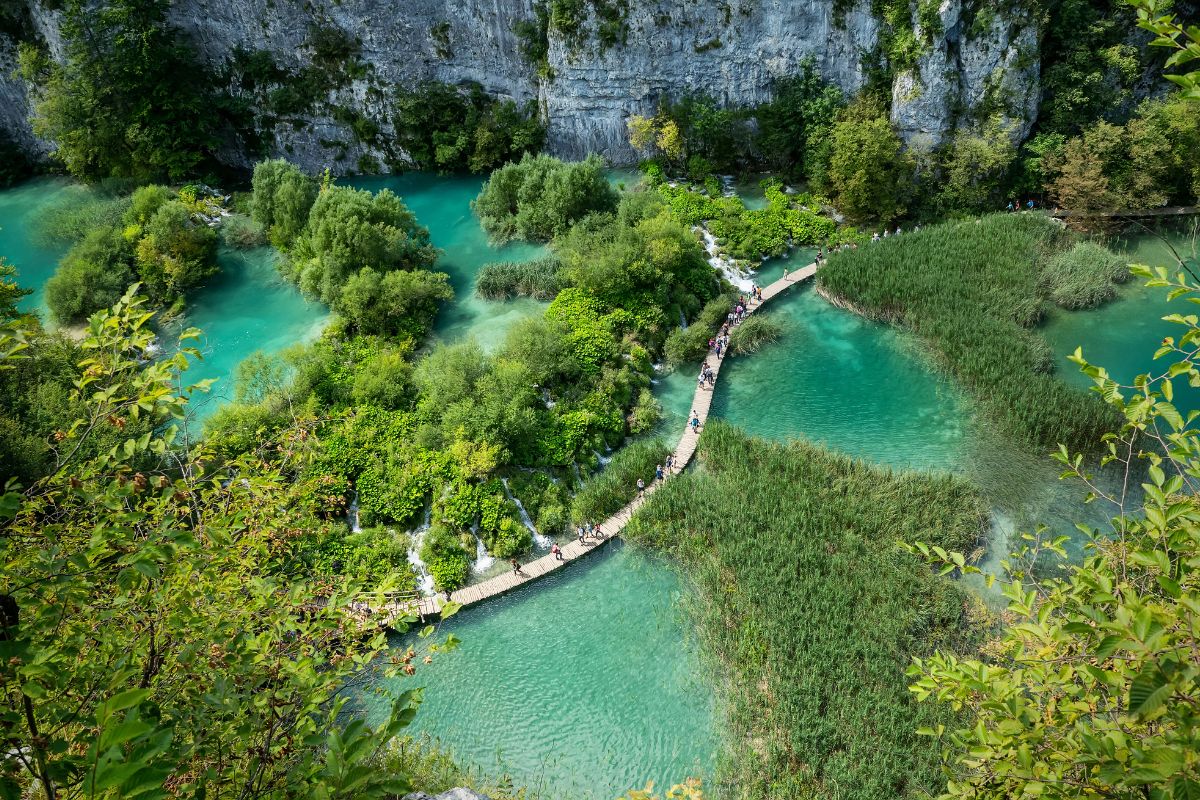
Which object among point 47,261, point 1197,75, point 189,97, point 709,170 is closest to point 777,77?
point 709,170

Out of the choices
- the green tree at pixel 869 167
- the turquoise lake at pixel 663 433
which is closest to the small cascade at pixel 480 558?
the turquoise lake at pixel 663 433

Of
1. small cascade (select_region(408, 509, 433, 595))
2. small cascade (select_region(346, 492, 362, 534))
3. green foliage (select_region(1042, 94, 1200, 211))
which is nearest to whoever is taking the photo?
small cascade (select_region(408, 509, 433, 595))

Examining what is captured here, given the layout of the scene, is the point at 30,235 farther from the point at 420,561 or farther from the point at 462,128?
the point at 420,561

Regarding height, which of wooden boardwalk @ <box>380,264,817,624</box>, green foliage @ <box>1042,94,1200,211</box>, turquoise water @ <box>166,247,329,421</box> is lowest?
wooden boardwalk @ <box>380,264,817,624</box>

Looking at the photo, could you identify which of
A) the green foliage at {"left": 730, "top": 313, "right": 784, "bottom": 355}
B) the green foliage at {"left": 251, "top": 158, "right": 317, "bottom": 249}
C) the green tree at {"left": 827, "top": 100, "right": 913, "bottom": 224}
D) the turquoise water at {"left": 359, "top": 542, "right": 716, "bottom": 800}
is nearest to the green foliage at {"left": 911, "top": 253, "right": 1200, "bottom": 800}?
the turquoise water at {"left": 359, "top": 542, "right": 716, "bottom": 800}

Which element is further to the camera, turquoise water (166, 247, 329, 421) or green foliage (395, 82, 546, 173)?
green foliage (395, 82, 546, 173)

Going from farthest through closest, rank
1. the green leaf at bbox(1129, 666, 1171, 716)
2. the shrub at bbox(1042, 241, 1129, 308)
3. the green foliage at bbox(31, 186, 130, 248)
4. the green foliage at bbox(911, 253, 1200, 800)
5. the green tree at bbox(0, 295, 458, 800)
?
the green foliage at bbox(31, 186, 130, 248) < the shrub at bbox(1042, 241, 1129, 308) < the green tree at bbox(0, 295, 458, 800) < the green foliage at bbox(911, 253, 1200, 800) < the green leaf at bbox(1129, 666, 1171, 716)

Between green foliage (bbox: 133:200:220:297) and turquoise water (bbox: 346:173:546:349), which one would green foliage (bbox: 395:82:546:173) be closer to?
turquoise water (bbox: 346:173:546:349)

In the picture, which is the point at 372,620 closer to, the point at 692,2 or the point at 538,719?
the point at 538,719
